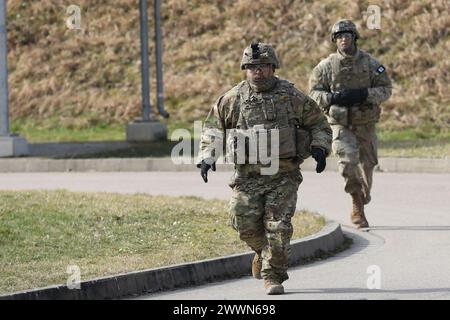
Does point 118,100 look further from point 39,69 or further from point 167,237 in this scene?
point 167,237

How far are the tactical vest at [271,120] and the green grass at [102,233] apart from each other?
4.61ft

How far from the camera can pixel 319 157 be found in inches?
429

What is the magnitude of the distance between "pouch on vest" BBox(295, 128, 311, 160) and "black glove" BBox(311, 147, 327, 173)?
0.07 meters

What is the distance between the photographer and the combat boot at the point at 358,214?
51.0ft

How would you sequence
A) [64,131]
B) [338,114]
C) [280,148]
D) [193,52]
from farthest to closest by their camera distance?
[193,52] < [64,131] < [338,114] < [280,148]

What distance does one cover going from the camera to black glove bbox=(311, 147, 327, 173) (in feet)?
35.6

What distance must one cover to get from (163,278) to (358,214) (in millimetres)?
4512

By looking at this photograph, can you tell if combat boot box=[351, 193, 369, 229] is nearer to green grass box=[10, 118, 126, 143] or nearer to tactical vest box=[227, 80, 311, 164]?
tactical vest box=[227, 80, 311, 164]

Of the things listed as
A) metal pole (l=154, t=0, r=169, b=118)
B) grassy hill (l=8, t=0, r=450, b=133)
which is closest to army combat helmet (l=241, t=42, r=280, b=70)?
metal pole (l=154, t=0, r=169, b=118)

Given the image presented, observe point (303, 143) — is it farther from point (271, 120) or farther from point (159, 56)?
point (159, 56)

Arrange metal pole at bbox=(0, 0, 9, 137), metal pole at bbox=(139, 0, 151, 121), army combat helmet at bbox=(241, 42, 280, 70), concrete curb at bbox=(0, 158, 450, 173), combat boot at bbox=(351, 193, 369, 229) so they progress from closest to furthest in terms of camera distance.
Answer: army combat helmet at bbox=(241, 42, 280, 70) → combat boot at bbox=(351, 193, 369, 229) → concrete curb at bbox=(0, 158, 450, 173) → metal pole at bbox=(0, 0, 9, 137) → metal pole at bbox=(139, 0, 151, 121)

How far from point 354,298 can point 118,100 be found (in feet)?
80.4

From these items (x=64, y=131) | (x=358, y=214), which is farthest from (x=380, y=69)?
(x=64, y=131)

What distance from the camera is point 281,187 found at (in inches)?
432
